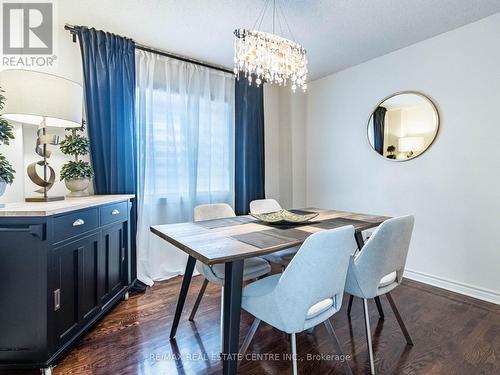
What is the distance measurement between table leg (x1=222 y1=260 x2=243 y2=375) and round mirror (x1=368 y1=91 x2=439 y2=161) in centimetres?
240

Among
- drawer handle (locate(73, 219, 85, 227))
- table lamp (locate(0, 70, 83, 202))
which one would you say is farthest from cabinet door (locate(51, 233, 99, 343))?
table lamp (locate(0, 70, 83, 202))

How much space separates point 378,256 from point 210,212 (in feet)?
4.34

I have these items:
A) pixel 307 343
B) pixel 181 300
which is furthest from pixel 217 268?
pixel 307 343

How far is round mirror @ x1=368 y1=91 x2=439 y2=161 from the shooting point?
2590 mm

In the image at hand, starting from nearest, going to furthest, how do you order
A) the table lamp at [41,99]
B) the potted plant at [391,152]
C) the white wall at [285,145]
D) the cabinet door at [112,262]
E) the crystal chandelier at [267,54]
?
the table lamp at [41,99]
the crystal chandelier at [267,54]
the cabinet door at [112,262]
the potted plant at [391,152]
the white wall at [285,145]

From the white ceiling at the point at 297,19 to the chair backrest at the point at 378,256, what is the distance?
5.60ft

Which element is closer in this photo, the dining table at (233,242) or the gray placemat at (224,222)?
the dining table at (233,242)

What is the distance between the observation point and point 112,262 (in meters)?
2.06

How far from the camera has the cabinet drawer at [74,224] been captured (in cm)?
144

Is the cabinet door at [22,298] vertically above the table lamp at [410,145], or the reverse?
the table lamp at [410,145]

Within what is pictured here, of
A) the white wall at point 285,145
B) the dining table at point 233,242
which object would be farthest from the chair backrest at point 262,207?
the white wall at point 285,145

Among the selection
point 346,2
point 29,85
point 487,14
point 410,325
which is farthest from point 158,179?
point 487,14

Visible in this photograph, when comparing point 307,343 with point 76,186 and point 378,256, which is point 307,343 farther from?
point 76,186

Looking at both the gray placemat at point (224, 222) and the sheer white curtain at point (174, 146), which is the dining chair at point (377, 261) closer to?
the gray placemat at point (224, 222)
